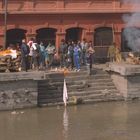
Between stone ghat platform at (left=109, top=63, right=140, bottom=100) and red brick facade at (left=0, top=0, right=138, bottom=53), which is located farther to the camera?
red brick facade at (left=0, top=0, right=138, bottom=53)

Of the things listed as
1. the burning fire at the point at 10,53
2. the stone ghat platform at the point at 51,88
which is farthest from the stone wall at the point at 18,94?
the burning fire at the point at 10,53

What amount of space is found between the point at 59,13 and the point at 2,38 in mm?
3778

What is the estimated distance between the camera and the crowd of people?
28.6m

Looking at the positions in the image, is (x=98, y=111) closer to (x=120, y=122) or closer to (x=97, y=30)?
(x=120, y=122)

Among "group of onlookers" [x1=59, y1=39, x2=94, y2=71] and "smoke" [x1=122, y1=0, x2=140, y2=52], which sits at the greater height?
"smoke" [x1=122, y1=0, x2=140, y2=52]

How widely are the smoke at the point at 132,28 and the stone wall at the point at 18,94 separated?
1196 cm

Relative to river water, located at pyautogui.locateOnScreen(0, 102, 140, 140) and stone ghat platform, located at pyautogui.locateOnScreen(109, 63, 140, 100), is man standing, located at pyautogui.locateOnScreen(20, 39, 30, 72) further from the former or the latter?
stone ghat platform, located at pyautogui.locateOnScreen(109, 63, 140, 100)

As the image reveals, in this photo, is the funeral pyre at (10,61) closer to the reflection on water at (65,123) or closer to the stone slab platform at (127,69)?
the reflection on water at (65,123)

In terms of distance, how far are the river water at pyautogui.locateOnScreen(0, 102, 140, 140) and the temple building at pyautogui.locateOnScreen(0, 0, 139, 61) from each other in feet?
30.7

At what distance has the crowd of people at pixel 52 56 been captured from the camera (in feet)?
93.7

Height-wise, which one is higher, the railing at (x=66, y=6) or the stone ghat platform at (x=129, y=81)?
the railing at (x=66, y=6)

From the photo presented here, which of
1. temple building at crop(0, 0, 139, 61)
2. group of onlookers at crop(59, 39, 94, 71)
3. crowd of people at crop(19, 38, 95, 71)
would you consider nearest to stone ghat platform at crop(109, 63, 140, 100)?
crowd of people at crop(19, 38, 95, 71)

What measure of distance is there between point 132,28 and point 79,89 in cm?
1017

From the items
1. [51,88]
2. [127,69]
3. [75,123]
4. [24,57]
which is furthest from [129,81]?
[75,123]
